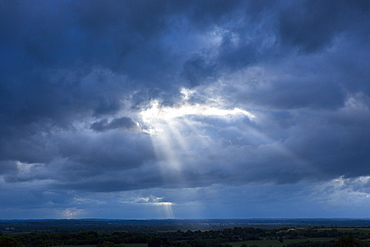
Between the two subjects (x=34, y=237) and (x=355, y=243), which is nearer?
(x=355, y=243)

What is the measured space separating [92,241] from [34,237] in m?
Result: 30.4

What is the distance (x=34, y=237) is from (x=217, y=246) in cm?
9594

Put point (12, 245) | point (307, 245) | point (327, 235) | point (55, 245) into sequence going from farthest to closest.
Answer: point (327, 235), point (55, 245), point (307, 245), point (12, 245)

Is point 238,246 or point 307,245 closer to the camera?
point 307,245

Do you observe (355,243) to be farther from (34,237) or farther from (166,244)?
(34,237)

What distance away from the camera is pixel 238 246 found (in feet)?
573

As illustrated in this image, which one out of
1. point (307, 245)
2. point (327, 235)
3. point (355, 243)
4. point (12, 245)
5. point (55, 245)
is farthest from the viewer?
point (327, 235)

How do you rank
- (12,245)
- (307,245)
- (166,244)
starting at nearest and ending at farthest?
(12,245), (307,245), (166,244)

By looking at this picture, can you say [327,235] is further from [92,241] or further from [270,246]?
[92,241]

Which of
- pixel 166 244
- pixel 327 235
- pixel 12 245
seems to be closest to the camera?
pixel 12 245

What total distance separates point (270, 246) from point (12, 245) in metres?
111

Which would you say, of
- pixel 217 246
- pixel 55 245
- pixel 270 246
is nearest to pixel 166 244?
pixel 217 246

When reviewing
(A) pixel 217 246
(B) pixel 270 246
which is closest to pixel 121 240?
(A) pixel 217 246

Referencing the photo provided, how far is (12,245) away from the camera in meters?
106
